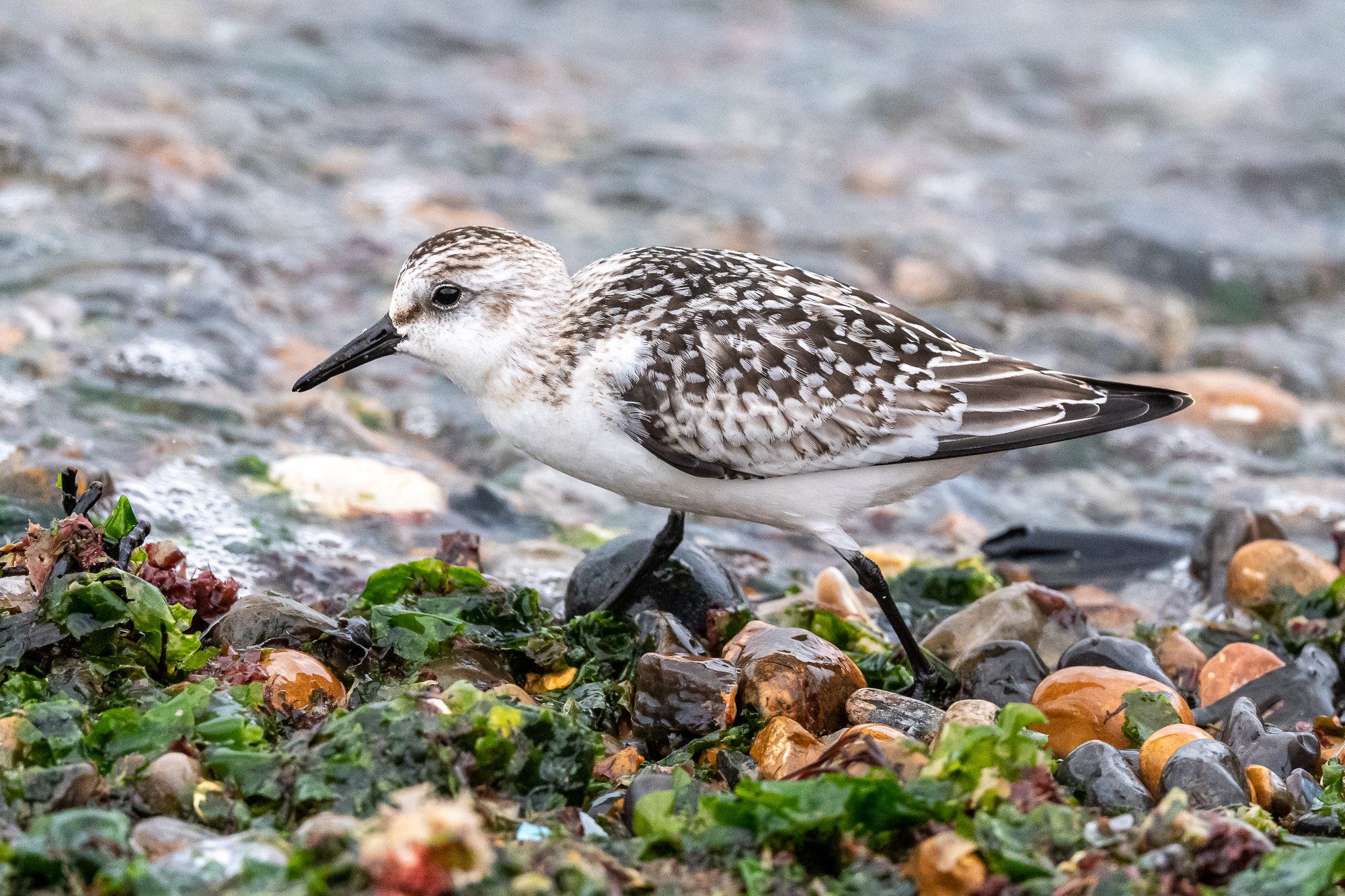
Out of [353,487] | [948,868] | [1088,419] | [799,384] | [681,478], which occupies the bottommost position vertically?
[353,487]

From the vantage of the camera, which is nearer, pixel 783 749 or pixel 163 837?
pixel 163 837

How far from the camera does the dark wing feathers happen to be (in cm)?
500

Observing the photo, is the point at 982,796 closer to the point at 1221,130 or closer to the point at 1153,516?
the point at 1153,516

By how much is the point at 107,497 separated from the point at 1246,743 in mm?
4616

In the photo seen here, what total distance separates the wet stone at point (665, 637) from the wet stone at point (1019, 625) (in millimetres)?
1084

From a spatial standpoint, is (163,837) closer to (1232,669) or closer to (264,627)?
(264,627)

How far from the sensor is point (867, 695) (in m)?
4.64

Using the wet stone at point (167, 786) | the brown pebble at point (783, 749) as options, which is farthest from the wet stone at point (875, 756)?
the wet stone at point (167, 786)

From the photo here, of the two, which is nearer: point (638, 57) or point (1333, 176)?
point (1333, 176)

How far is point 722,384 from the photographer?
5.04 metres

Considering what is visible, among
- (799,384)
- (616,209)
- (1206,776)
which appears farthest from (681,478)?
(616,209)

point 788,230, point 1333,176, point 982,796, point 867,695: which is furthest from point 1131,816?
point 1333,176

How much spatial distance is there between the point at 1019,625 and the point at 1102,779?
149 cm

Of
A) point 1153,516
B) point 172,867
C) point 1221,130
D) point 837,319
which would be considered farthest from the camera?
point 1221,130
